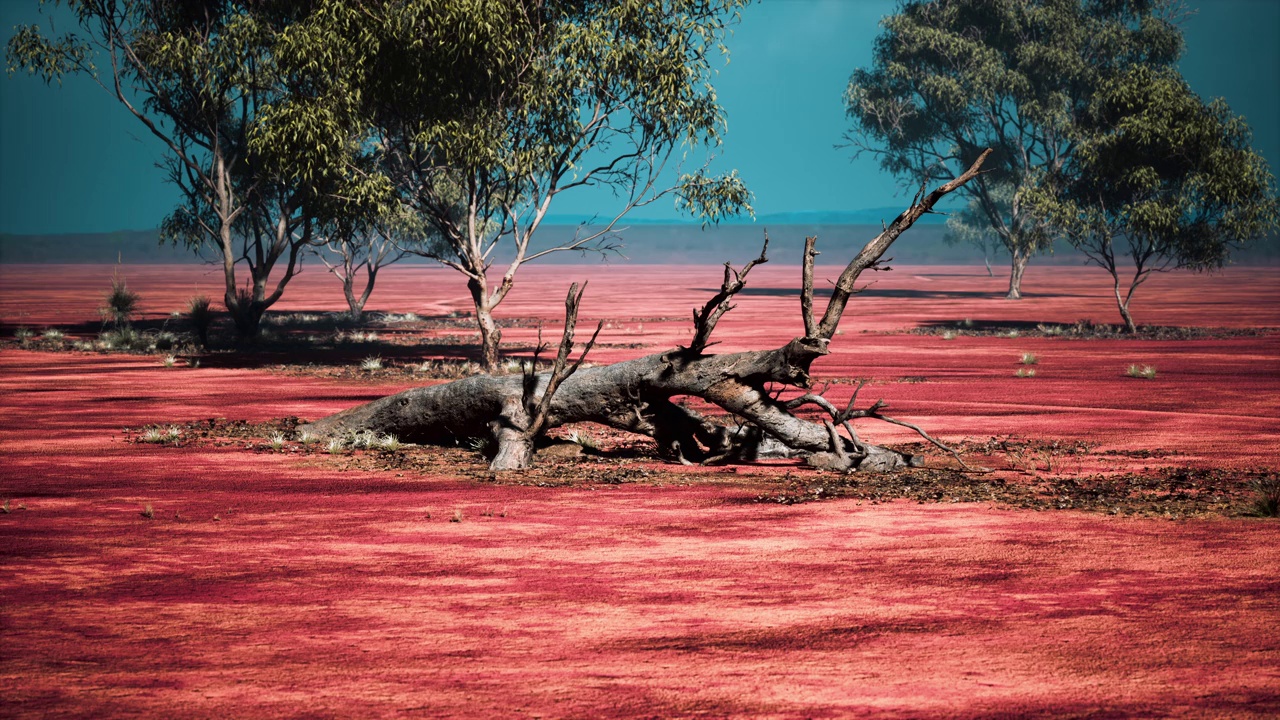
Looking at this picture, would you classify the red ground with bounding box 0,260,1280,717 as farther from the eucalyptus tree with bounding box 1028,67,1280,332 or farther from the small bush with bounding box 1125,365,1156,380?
the eucalyptus tree with bounding box 1028,67,1280,332

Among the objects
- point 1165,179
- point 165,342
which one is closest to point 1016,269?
point 1165,179

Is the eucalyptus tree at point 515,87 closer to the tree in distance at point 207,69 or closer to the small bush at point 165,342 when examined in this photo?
the tree in distance at point 207,69

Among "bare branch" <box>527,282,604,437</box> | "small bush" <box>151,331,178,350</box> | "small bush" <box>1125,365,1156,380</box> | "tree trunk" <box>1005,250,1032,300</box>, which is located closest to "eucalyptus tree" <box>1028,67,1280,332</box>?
"small bush" <box>1125,365,1156,380</box>

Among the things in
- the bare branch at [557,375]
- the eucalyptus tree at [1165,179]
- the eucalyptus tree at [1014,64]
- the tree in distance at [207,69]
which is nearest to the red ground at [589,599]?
the bare branch at [557,375]

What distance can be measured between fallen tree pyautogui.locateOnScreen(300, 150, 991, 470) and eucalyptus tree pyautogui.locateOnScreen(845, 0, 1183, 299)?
49.4m

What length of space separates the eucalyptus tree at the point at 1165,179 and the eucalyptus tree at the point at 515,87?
20.4 metres

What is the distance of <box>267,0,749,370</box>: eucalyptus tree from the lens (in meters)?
24.9

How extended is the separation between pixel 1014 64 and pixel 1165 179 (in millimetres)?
25716

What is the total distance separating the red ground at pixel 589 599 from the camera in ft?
21.4

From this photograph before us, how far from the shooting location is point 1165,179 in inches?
1770

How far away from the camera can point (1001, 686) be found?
260 inches

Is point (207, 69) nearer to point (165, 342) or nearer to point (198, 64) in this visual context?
point (198, 64)

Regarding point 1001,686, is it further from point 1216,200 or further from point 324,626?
point 1216,200

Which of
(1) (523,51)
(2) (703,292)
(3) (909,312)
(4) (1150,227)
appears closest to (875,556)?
(1) (523,51)
